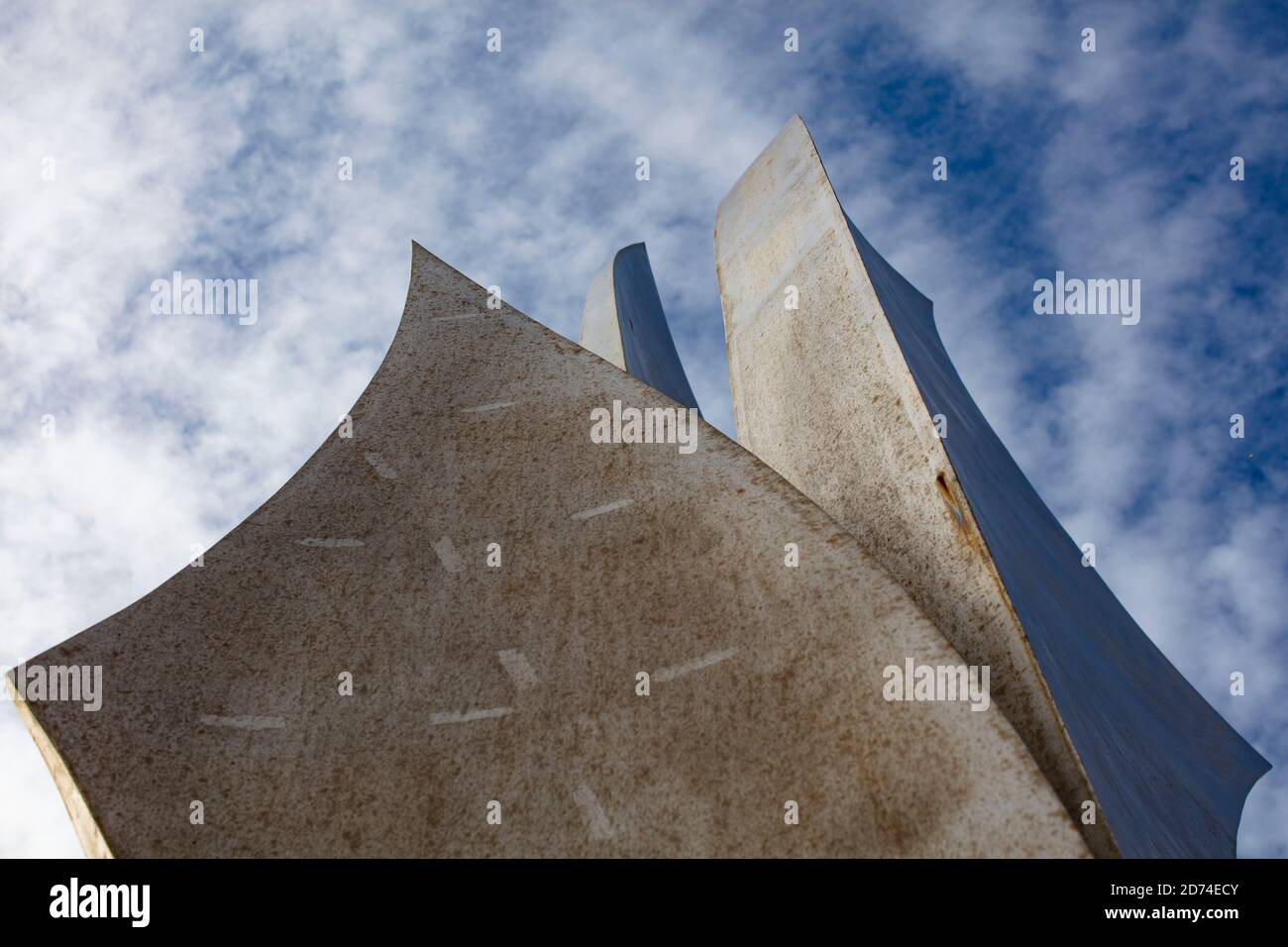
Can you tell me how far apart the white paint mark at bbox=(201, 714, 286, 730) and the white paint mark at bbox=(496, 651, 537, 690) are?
94 centimetres

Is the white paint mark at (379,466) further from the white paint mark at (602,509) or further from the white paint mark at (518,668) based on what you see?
the white paint mark at (518,668)

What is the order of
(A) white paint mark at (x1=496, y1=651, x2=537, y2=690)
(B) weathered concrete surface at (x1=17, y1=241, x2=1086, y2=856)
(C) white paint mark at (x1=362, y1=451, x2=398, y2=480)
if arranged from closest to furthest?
1. (B) weathered concrete surface at (x1=17, y1=241, x2=1086, y2=856)
2. (A) white paint mark at (x1=496, y1=651, x2=537, y2=690)
3. (C) white paint mark at (x1=362, y1=451, x2=398, y2=480)

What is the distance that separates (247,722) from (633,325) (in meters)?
8.88

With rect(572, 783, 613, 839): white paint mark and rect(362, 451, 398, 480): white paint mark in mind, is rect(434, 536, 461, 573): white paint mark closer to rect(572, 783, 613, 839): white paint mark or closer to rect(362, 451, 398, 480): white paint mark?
rect(362, 451, 398, 480): white paint mark

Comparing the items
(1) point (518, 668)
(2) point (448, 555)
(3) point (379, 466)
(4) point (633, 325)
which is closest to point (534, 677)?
(1) point (518, 668)

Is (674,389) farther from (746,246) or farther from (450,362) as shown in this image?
(450,362)

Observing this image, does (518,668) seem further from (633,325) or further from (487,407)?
(633,325)

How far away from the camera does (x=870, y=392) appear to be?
18.8ft

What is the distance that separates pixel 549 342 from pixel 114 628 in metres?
2.60

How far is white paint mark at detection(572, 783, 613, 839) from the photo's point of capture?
12.4ft

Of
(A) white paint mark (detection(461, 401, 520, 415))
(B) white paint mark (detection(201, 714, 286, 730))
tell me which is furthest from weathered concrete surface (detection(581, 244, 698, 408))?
(B) white paint mark (detection(201, 714, 286, 730))

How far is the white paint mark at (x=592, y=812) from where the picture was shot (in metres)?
3.79
